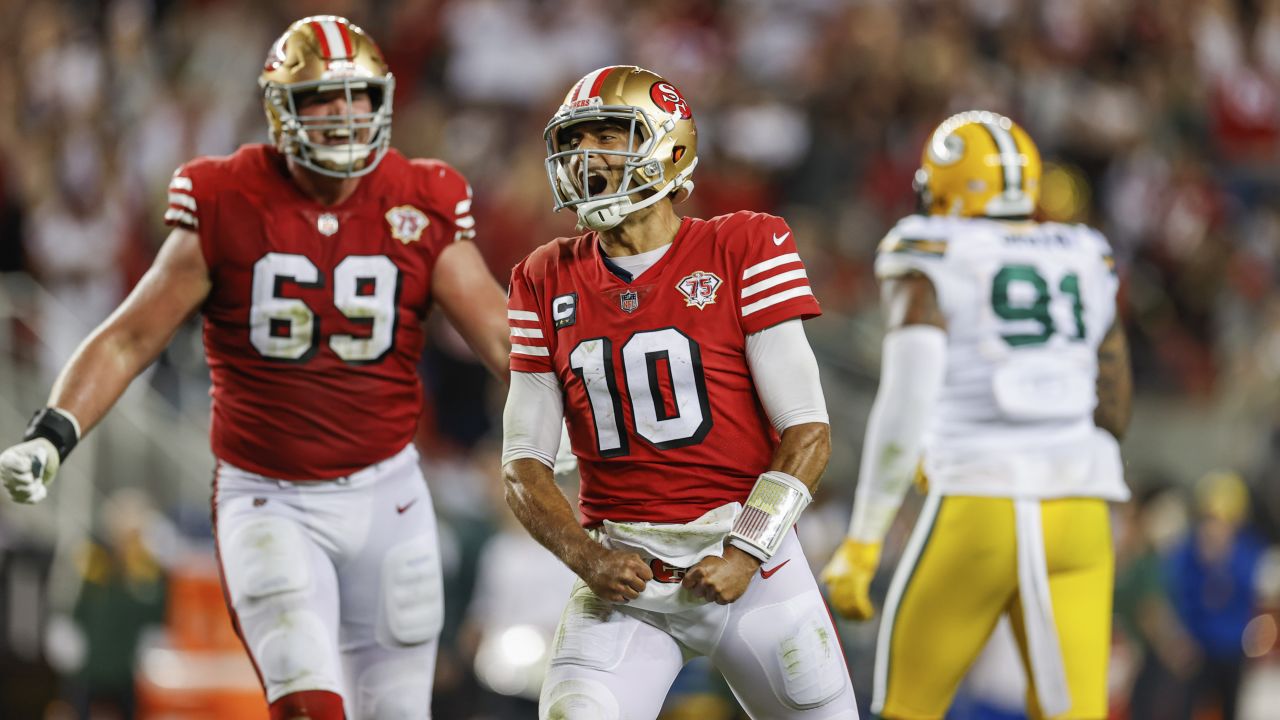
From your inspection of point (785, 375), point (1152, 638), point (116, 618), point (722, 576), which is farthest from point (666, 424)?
point (1152, 638)

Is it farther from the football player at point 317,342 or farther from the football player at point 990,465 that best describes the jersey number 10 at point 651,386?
the football player at point 990,465

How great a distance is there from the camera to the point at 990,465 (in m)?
5.07

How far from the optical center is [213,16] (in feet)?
40.6

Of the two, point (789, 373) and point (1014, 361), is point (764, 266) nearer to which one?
point (789, 373)

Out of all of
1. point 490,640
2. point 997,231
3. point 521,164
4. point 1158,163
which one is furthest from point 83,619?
point 1158,163

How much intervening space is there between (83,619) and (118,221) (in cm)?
275

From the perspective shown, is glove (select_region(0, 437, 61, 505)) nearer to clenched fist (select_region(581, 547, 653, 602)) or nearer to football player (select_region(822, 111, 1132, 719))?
clenched fist (select_region(581, 547, 653, 602))

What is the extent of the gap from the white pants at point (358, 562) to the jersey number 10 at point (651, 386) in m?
1.07

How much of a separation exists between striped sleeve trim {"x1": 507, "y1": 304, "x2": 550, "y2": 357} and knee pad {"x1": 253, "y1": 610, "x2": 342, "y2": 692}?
1.01m

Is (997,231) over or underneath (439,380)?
over

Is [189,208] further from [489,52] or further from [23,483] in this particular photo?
[489,52]

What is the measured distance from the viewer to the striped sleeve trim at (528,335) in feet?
13.5

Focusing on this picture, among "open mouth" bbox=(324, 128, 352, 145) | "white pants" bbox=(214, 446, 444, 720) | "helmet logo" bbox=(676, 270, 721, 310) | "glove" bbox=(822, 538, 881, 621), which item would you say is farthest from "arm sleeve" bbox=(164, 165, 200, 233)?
"glove" bbox=(822, 538, 881, 621)

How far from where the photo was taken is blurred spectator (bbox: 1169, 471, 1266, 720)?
955 cm
